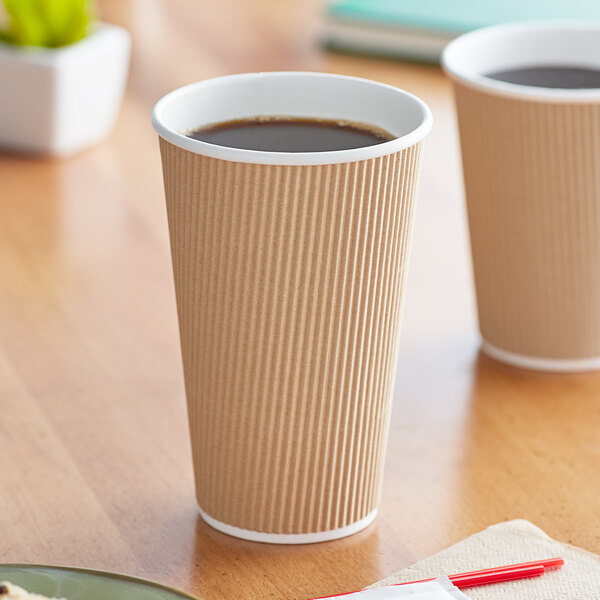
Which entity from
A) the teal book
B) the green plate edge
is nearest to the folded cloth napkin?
the green plate edge

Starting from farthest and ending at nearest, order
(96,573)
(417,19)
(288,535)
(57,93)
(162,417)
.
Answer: (417,19) → (57,93) → (162,417) → (288,535) → (96,573)

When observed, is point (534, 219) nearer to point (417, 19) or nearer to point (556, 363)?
point (556, 363)

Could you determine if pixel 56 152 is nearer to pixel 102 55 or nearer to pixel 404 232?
pixel 102 55

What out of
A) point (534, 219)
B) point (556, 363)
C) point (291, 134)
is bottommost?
point (556, 363)

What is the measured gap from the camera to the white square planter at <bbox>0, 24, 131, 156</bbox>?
1137 mm

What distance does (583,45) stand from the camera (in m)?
0.82

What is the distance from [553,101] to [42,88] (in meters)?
0.59

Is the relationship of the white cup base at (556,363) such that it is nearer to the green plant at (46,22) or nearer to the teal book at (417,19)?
the green plant at (46,22)

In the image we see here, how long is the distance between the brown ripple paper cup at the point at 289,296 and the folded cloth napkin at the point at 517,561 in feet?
0.19

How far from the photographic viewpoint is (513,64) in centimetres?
82

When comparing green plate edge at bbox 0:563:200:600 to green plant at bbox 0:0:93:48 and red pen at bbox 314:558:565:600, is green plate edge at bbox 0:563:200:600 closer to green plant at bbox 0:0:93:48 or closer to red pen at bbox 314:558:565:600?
red pen at bbox 314:558:565:600

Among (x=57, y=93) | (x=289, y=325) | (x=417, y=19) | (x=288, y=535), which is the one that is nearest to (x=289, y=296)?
(x=289, y=325)

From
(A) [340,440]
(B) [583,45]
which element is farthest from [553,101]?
(A) [340,440]

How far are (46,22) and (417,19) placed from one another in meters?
0.53
